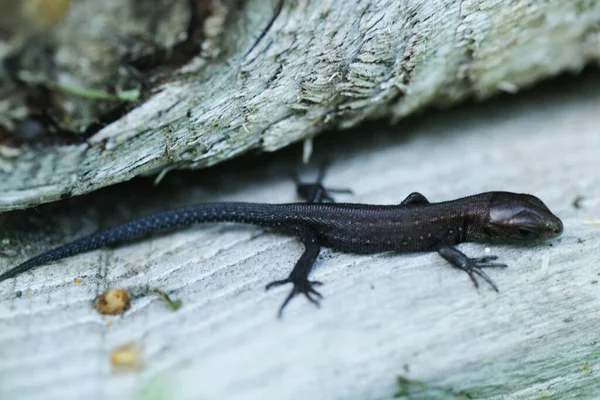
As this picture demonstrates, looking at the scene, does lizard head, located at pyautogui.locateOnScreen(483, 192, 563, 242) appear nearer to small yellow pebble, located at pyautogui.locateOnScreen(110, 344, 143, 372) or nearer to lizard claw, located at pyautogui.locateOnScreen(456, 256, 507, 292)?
lizard claw, located at pyautogui.locateOnScreen(456, 256, 507, 292)

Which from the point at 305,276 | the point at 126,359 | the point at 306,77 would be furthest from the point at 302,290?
the point at 306,77

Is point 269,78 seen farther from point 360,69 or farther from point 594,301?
point 594,301

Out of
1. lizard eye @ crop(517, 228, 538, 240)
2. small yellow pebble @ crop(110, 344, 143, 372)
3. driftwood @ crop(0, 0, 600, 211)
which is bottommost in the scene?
small yellow pebble @ crop(110, 344, 143, 372)

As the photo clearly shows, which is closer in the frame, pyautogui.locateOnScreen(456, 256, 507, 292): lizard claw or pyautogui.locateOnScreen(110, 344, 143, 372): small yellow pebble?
pyautogui.locateOnScreen(110, 344, 143, 372): small yellow pebble

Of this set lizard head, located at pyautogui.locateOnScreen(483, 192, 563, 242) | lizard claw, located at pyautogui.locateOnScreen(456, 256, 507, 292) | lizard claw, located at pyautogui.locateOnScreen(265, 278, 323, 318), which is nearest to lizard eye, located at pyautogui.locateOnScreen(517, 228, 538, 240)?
lizard head, located at pyautogui.locateOnScreen(483, 192, 563, 242)

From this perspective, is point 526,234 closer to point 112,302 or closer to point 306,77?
point 306,77

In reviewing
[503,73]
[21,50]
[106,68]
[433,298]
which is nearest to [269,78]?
[106,68]

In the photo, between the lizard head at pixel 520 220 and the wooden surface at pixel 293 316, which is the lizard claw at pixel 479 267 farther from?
the lizard head at pixel 520 220

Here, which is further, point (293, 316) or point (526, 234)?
point (526, 234)
